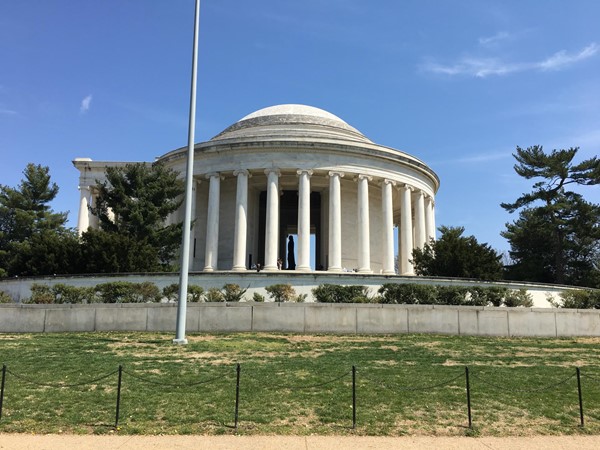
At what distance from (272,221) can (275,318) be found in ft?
71.8

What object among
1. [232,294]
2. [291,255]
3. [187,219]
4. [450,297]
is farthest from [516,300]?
[291,255]

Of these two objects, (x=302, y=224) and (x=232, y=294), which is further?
(x=302, y=224)

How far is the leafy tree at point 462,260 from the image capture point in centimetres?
3888

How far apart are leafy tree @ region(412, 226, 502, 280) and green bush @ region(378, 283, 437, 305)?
1100 centimetres

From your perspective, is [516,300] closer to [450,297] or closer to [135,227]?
[450,297]

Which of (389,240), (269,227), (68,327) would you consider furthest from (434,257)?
(68,327)

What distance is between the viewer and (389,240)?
4975cm

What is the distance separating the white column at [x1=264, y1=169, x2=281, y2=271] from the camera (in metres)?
46.1

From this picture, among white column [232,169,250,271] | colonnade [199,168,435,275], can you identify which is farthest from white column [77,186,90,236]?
white column [232,169,250,271]

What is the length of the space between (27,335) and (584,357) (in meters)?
23.6

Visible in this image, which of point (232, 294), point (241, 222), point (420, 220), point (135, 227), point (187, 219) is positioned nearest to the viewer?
point (187, 219)

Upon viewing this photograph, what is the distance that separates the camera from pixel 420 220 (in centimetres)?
5450

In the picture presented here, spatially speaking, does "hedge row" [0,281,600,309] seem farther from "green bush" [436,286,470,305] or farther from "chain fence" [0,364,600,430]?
"chain fence" [0,364,600,430]

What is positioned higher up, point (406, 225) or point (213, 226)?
point (406, 225)
